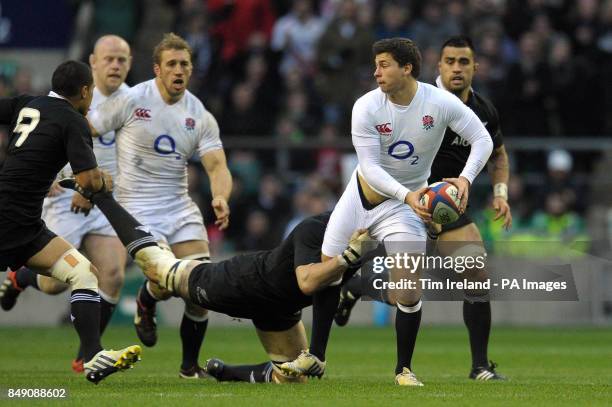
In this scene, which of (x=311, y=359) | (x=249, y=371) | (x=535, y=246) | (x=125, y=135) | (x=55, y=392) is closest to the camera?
(x=55, y=392)

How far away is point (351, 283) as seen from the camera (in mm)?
12203

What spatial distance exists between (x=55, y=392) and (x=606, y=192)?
12.2 meters

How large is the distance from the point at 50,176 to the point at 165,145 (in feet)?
7.30

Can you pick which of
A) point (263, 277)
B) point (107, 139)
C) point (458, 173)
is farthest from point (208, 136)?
point (263, 277)

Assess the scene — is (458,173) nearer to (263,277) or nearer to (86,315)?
(263,277)

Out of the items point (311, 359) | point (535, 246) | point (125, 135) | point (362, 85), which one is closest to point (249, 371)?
point (311, 359)

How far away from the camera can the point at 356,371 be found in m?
11.9

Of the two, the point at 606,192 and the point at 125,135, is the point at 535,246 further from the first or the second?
the point at 125,135

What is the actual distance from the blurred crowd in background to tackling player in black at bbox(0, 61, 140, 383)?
910 cm

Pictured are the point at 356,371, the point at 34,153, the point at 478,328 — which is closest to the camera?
the point at 34,153

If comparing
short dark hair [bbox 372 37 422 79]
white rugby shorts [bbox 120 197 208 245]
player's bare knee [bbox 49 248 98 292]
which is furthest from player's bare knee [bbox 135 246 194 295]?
short dark hair [bbox 372 37 422 79]

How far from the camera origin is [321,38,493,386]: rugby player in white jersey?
390 inches

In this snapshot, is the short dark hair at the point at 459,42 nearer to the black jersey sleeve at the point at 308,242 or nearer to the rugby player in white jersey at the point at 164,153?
the rugby player in white jersey at the point at 164,153

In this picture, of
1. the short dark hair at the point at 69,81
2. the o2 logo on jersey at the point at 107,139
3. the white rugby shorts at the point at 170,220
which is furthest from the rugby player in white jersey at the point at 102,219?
the short dark hair at the point at 69,81
